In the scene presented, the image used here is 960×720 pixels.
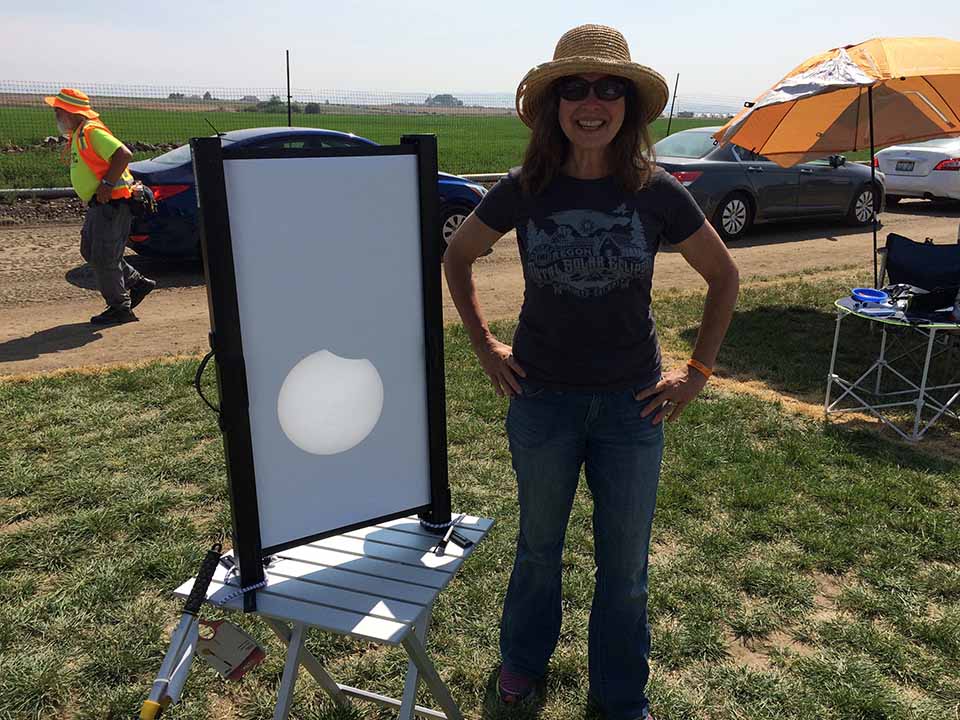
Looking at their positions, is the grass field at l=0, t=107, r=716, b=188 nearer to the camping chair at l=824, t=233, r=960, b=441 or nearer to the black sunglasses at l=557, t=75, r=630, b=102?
the camping chair at l=824, t=233, r=960, b=441

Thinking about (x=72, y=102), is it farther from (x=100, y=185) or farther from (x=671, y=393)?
(x=671, y=393)

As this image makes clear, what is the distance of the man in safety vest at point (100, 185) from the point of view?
6684 millimetres

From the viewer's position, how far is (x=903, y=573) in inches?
137

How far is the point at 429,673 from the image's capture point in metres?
2.20

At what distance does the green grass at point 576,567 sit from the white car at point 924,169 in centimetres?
1141

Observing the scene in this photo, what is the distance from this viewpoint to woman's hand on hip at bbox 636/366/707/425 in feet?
7.61

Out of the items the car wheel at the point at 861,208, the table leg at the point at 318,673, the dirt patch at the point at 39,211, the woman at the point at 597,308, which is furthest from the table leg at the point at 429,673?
the car wheel at the point at 861,208

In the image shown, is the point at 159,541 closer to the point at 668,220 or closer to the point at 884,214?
the point at 668,220

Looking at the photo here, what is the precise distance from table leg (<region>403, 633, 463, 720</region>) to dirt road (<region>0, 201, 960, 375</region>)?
4601 mm

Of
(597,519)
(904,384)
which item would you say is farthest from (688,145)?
(597,519)

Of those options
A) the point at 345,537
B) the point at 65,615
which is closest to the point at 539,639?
the point at 345,537

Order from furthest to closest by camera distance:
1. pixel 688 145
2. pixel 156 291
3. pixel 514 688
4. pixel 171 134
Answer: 1. pixel 171 134
2. pixel 688 145
3. pixel 156 291
4. pixel 514 688

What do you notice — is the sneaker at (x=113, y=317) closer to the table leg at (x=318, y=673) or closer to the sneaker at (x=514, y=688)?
the table leg at (x=318, y=673)

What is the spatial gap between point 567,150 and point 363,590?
1.31 meters
